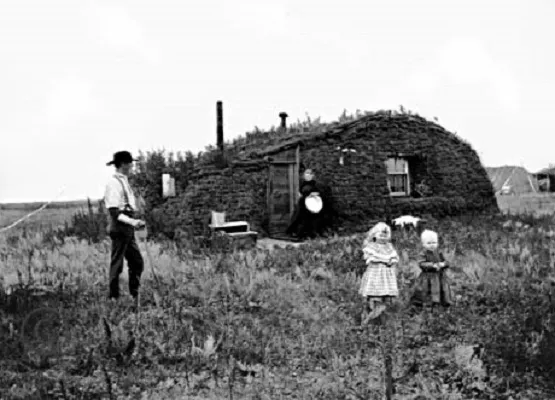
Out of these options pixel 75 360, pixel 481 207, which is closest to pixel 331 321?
pixel 75 360

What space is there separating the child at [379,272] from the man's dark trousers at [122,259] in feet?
10.2

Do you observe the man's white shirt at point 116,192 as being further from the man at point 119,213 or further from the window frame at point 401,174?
the window frame at point 401,174

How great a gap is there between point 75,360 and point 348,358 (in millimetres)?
2918

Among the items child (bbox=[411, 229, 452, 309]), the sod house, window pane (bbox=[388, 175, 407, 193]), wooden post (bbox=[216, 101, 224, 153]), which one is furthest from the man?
window pane (bbox=[388, 175, 407, 193])

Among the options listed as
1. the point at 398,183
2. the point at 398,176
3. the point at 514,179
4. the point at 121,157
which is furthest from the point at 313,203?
the point at 514,179

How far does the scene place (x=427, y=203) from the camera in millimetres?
20453

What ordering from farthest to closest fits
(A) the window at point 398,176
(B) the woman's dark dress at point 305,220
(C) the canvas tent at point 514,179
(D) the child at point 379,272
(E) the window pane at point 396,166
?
1. (C) the canvas tent at point 514,179
2. (E) the window pane at point 396,166
3. (A) the window at point 398,176
4. (B) the woman's dark dress at point 305,220
5. (D) the child at point 379,272

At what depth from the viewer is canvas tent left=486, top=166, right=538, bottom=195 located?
4988 cm

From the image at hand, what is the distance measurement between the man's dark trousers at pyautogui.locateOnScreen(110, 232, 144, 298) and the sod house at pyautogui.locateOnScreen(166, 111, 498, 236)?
7.53m

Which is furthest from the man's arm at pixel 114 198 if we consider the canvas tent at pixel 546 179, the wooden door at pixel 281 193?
the canvas tent at pixel 546 179

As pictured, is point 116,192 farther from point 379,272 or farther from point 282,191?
point 282,191

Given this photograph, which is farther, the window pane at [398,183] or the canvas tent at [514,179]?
the canvas tent at [514,179]

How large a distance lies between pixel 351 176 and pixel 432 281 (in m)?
10.3

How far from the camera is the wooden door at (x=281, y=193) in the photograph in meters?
18.6
